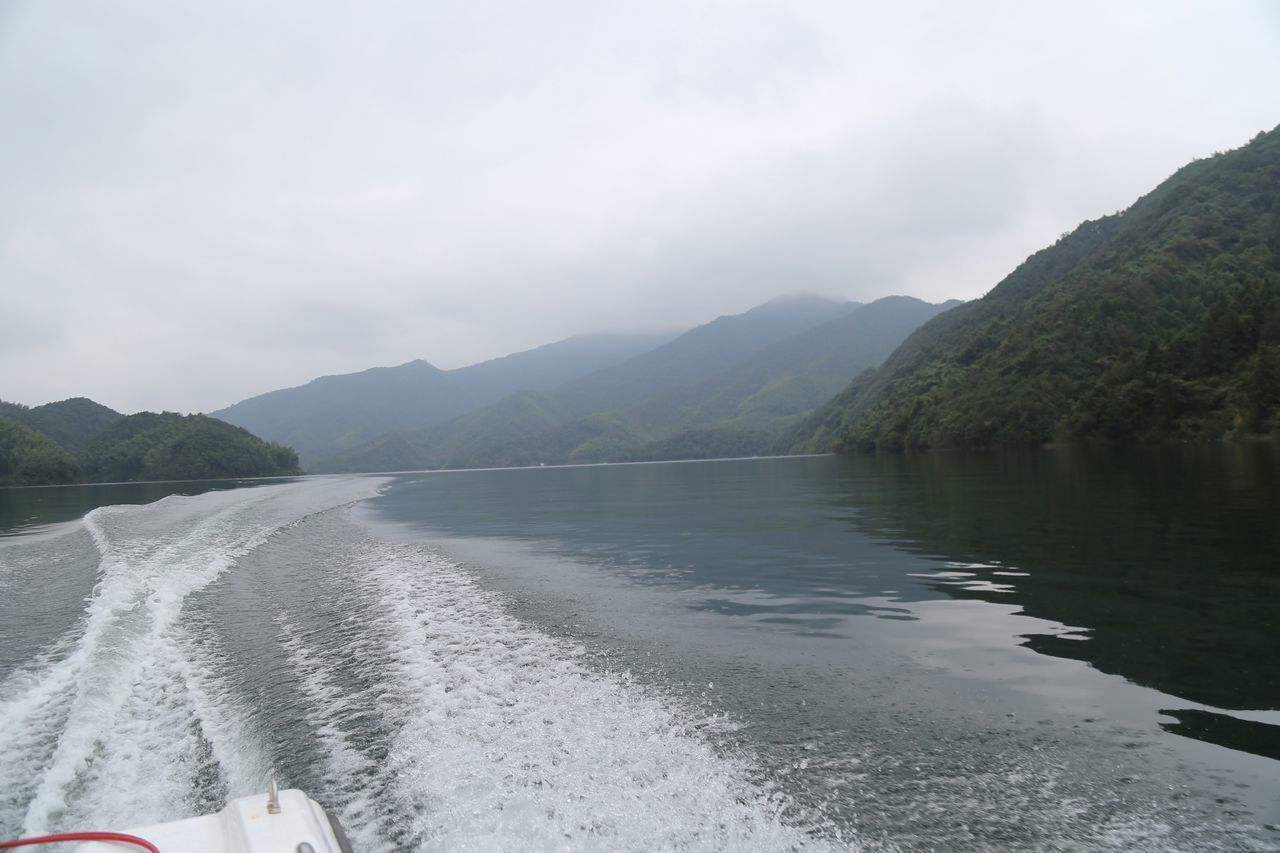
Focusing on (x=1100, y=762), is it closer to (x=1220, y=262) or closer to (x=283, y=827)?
(x=283, y=827)

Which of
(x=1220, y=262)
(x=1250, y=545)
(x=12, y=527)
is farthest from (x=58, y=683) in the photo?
(x=1220, y=262)

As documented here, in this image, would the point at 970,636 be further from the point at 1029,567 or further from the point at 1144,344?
the point at 1144,344

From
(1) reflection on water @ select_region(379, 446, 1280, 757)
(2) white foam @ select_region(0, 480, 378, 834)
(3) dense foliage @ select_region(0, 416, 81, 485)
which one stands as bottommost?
(1) reflection on water @ select_region(379, 446, 1280, 757)

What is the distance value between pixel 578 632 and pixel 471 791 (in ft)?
17.2

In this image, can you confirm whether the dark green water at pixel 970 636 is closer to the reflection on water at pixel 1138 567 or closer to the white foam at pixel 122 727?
the reflection on water at pixel 1138 567

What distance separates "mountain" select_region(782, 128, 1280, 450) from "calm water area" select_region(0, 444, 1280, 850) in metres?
68.3

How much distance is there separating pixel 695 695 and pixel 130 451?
631 feet

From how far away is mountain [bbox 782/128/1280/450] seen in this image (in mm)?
73562

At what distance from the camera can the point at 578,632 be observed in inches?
431

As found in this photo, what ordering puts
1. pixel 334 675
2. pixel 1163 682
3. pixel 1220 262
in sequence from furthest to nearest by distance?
pixel 1220 262 → pixel 334 675 → pixel 1163 682

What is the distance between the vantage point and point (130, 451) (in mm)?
160375

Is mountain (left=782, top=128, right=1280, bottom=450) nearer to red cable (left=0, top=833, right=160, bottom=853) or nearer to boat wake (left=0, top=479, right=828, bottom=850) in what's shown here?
boat wake (left=0, top=479, right=828, bottom=850)

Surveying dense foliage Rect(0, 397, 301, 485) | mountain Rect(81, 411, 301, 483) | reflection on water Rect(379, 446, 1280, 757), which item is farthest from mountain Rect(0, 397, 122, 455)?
reflection on water Rect(379, 446, 1280, 757)

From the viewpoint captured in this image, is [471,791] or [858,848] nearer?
[858,848]
